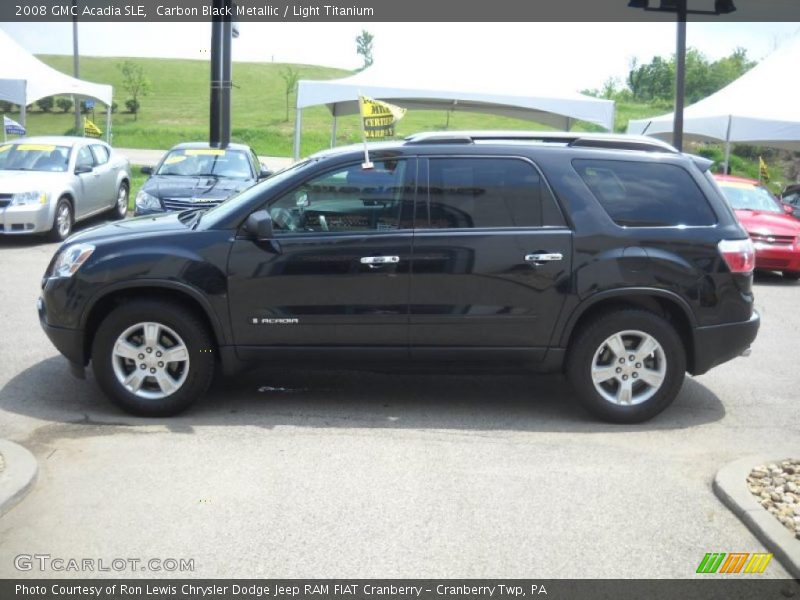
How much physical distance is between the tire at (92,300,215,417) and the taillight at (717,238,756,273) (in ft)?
11.5

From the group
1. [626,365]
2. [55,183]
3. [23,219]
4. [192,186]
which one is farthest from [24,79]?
[626,365]

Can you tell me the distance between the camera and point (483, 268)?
5.84 metres

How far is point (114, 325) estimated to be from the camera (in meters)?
5.78

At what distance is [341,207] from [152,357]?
159 cm

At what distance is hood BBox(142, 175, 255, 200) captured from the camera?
505 inches

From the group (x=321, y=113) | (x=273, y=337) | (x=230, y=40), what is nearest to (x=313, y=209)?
(x=273, y=337)

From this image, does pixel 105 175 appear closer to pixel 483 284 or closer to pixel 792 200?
pixel 483 284

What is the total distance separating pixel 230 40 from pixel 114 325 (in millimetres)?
13034

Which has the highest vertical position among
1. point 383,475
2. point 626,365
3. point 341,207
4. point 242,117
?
point 242,117

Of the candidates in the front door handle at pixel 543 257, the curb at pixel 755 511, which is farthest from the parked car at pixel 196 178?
the curb at pixel 755 511

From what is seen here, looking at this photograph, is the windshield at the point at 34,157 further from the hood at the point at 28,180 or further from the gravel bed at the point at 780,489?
the gravel bed at the point at 780,489

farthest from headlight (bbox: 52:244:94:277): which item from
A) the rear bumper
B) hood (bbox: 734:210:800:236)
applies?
hood (bbox: 734:210:800:236)

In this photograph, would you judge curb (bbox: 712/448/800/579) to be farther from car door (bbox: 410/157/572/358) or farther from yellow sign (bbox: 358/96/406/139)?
yellow sign (bbox: 358/96/406/139)

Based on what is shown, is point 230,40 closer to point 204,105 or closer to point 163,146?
point 163,146
